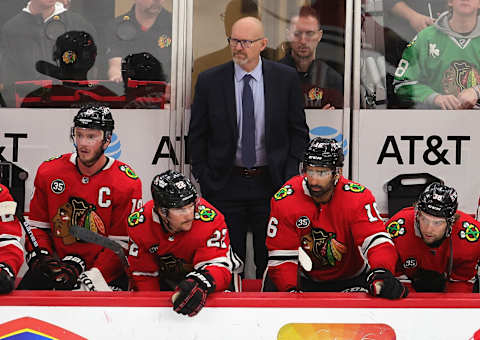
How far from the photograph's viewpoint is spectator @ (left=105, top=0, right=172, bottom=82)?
4.78 m

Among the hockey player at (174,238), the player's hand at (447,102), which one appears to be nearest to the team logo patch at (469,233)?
the hockey player at (174,238)

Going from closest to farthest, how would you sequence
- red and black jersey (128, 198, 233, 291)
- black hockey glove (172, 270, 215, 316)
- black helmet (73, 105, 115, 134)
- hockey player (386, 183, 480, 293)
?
black hockey glove (172, 270, 215, 316) < red and black jersey (128, 198, 233, 291) < hockey player (386, 183, 480, 293) < black helmet (73, 105, 115, 134)

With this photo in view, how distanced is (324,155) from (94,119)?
1201mm

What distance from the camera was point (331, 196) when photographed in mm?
3699

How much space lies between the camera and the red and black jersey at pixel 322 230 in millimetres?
3578

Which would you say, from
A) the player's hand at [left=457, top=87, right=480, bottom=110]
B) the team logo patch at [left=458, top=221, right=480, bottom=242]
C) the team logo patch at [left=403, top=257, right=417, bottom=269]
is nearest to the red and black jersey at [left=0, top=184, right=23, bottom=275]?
the team logo patch at [left=403, top=257, right=417, bottom=269]

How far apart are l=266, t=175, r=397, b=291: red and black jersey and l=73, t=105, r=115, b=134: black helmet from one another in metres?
0.96

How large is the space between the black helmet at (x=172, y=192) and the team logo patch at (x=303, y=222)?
667 mm

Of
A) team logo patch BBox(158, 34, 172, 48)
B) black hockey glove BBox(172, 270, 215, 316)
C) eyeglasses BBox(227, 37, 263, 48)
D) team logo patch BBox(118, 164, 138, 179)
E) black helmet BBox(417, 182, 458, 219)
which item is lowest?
black hockey glove BBox(172, 270, 215, 316)

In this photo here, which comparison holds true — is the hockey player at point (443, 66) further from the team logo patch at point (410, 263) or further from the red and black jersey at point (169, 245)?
the red and black jersey at point (169, 245)

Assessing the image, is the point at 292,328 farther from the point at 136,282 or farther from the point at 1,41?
the point at 1,41

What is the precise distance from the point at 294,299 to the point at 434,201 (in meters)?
0.98

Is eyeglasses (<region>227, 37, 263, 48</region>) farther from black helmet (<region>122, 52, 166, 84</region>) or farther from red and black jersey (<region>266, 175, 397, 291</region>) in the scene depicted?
red and black jersey (<region>266, 175, 397, 291</region>)

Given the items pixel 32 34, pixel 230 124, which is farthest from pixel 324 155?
pixel 32 34
